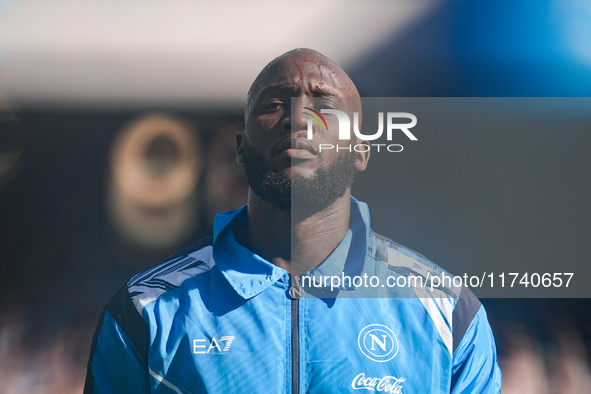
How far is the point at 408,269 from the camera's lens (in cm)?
176

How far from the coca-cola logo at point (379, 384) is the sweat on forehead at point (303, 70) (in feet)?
2.96

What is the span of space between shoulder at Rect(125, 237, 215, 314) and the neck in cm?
18

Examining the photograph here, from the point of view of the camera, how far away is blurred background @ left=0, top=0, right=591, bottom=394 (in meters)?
1.98

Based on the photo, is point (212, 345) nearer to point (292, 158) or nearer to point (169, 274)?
point (169, 274)

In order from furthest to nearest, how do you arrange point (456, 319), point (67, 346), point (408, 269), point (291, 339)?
point (67, 346) < point (408, 269) < point (456, 319) < point (291, 339)

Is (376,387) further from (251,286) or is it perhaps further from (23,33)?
(23,33)

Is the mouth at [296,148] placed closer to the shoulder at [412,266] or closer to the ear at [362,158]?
the ear at [362,158]

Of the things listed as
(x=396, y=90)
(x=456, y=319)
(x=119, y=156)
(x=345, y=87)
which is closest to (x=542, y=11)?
(x=396, y=90)

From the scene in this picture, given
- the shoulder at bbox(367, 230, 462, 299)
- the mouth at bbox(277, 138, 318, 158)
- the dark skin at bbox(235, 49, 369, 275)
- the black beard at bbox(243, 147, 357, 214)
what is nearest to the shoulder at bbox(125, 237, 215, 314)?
the dark skin at bbox(235, 49, 369, 275)

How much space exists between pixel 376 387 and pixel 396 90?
1105 mm

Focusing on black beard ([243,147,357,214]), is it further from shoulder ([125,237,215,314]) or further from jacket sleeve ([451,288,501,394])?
jacket sleeve ([451,288,501,394])

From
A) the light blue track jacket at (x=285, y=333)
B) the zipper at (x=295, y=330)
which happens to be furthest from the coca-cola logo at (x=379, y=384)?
the zipper at (x=295, y=330)

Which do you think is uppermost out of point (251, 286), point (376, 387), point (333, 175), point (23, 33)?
point (23, 33)

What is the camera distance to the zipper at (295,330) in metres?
1.49
